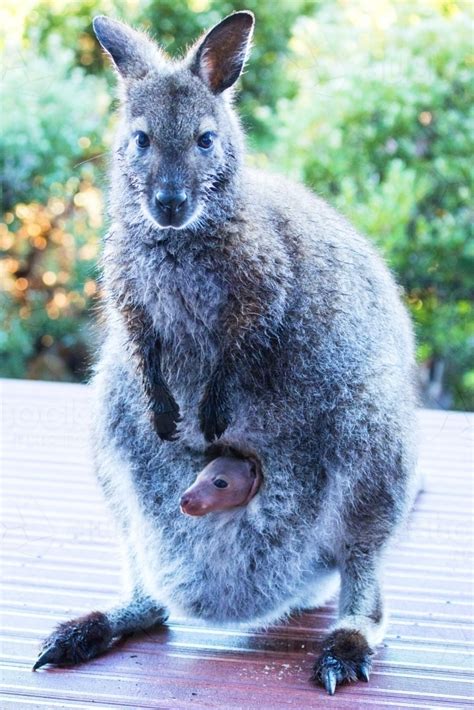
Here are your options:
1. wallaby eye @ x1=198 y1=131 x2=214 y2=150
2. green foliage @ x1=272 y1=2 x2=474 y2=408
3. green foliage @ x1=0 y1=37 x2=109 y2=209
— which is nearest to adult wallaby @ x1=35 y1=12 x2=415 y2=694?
wallaby eye @ x1=198 y1=131 x2=214 y2=150

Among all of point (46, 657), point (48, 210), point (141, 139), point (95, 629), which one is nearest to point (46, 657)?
point (46, 657)

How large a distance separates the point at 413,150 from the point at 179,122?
3.34 meters

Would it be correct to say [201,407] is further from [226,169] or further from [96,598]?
[96,598]

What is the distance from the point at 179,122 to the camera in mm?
1923

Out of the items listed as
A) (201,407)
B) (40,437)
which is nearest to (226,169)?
(201,407)

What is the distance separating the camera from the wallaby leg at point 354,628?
1966 millimetres

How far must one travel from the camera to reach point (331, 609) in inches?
94.0

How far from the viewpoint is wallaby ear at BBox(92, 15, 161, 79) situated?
2041mm

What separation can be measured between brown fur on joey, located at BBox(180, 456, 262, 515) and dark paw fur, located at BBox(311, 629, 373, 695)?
34 cm

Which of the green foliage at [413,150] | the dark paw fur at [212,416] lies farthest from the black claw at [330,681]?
the green foliage at [413,150]

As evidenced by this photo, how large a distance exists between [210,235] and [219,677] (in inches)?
34.3

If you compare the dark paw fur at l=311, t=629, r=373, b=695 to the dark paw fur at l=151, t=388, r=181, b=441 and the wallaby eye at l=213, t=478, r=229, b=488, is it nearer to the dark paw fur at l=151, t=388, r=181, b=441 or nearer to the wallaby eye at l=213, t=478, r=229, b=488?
the wallaby eye at l=213, t=478, r=229, b=488

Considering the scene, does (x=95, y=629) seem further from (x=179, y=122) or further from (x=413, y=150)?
(x=413, y=150)

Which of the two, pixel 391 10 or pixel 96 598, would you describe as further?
pixel 391 10
